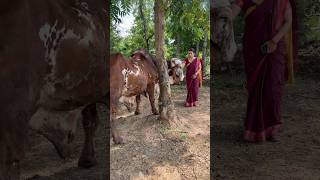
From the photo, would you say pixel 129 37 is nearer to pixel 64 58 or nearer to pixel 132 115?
pixel 132 115

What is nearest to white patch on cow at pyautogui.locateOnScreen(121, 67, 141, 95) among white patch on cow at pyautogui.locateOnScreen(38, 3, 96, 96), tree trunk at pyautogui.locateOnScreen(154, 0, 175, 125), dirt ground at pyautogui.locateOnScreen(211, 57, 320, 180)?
tree trunk at pyautogui.locateOnScreen(154, 0, 175, 125)

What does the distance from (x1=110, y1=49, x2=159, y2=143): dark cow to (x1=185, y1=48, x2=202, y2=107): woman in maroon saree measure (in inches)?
65.8

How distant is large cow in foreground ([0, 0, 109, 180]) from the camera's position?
341cm

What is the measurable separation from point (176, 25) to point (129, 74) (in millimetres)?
1267

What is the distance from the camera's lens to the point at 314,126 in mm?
6812

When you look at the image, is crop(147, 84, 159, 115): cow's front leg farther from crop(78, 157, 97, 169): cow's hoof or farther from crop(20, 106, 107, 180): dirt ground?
crop(78, 157, 97, 169): cow's hoof

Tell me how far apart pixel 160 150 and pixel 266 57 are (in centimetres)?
173

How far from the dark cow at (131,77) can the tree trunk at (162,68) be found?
0.36 meters

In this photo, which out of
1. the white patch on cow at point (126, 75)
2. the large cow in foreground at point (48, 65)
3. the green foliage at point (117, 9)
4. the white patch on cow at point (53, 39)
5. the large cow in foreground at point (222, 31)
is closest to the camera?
the large cow in foreground at point (48, 65)

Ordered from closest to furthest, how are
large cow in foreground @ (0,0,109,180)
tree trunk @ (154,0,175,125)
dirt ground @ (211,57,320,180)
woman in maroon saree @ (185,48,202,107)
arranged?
large cow in foreground @ (0,0,109,180), dirt ground @ (211,57,320,180), tree trunk @ (154,0,175,125), woman in maroon saree @ (185,48,202,107)

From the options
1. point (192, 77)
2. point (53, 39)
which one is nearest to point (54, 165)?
point (53, 39)

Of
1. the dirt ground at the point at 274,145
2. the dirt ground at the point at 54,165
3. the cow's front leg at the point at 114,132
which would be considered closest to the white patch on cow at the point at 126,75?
the cow's front leg at the point at 114,132

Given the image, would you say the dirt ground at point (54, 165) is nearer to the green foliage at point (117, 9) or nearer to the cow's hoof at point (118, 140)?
the cow's hoof at point (118, 140)

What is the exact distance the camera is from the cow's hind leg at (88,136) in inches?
218
